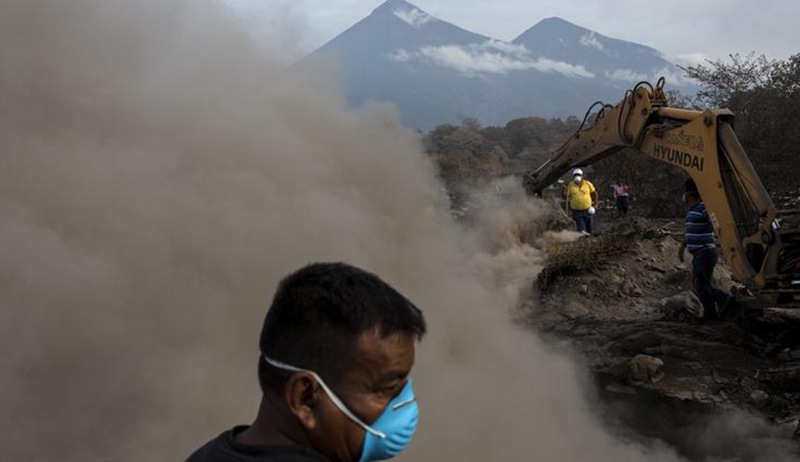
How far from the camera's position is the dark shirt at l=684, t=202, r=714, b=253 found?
6648 mm

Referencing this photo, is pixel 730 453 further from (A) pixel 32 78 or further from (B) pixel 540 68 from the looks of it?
(B) pixel 540 68

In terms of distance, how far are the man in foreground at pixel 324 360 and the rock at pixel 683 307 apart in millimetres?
6776

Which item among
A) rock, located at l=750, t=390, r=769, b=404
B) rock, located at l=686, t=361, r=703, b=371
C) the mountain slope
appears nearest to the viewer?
rock, located at l=750, t=390, r=769, b=404

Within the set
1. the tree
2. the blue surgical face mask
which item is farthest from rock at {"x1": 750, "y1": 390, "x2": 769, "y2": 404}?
the tree

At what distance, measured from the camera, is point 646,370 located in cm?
570

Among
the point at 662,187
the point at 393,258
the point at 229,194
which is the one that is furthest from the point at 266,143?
the point at 662,187

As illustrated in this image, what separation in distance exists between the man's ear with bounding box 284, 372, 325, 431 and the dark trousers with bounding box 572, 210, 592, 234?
404 inches

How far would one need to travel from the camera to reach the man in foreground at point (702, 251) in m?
6.63

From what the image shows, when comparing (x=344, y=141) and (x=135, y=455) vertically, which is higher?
(x=344, y=141)

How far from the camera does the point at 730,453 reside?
14.8 feet

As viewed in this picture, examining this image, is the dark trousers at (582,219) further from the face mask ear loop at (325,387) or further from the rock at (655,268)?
the face mask ear loop at (325,387)

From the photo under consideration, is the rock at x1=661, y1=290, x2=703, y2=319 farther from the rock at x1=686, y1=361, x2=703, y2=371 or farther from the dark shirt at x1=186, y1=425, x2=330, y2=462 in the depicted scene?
the dark shirt at x1=186, y1=425, x2=330, y2=462

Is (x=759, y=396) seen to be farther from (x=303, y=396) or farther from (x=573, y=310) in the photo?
(x=303, y=396)

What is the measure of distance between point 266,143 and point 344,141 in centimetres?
93
